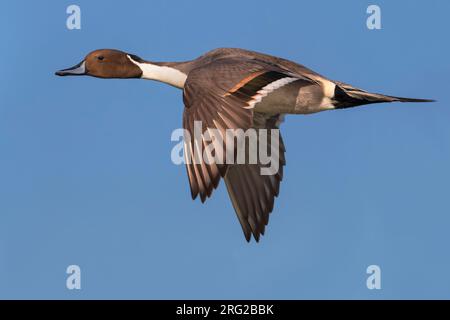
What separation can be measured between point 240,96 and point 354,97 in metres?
1.79

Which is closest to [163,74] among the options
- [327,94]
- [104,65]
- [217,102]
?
[104,65]

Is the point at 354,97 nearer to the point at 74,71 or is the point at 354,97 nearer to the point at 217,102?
the point at 217,102

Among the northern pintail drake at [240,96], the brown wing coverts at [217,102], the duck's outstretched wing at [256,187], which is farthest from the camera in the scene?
the duck's outstretched wing at [256,187]

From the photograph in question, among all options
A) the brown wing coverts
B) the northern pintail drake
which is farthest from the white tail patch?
the brown wing coverts

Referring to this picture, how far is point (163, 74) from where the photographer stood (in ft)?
32.9

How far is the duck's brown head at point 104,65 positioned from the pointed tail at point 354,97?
2190 mm

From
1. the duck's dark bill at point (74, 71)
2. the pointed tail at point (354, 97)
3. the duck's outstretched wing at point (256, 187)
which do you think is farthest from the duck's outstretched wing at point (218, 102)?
the duck's dark bill at point (74, 71)

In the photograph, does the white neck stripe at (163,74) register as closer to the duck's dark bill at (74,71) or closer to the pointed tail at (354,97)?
the duck's dark bill at (74,71)

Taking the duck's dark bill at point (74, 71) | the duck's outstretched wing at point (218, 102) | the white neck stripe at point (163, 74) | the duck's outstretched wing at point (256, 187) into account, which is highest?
the duck's dark bill at point (74, 71)

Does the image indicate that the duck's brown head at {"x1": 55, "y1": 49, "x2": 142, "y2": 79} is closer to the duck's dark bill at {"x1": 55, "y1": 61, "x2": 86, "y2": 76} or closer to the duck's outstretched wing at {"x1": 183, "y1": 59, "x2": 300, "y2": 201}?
the duck's dark bill at {"x1": 55, "y1": 61, "x2": 86, "y2": 76}

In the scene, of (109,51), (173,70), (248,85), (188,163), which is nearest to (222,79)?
(248,85)

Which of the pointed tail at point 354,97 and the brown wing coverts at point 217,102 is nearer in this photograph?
the brown wing coverts at point 217,102

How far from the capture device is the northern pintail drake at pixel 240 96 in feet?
25.8

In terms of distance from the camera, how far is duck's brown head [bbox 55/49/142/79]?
10398mm
